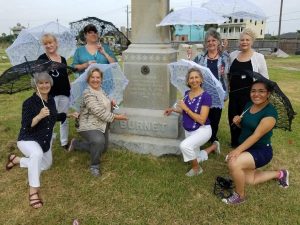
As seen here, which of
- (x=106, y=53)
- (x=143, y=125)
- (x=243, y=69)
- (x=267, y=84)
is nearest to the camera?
(x=267, y=84)

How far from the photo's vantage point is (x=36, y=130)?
166 inches

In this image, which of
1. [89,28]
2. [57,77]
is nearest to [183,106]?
[89,28]

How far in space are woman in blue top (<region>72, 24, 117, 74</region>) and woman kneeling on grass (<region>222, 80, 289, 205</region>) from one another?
2.35 metres

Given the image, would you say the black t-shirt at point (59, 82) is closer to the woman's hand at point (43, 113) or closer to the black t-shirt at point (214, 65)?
the woman's hand at point (43, 113)

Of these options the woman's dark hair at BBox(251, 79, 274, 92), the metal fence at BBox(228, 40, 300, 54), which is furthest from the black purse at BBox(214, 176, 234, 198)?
the metal fence at BBox(228, 40, 300, 54)

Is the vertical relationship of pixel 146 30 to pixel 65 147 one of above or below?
above

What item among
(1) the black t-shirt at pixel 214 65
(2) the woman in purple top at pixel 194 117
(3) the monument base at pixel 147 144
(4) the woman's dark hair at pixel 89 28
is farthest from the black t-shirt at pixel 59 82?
(1) the black t-shirt at pixel 214 65

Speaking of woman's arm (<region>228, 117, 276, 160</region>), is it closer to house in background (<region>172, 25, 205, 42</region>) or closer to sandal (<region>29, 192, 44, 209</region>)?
sandal (<region>29, 192, 44, 209</region>)

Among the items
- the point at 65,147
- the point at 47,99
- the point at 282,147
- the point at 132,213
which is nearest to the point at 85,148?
the point at 65,147

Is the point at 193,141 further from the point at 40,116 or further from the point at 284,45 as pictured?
the point at 284,45

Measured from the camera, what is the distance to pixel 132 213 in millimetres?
3756

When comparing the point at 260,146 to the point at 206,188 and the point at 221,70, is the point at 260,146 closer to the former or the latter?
the point at 206,188

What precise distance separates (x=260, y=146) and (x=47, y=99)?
2.82m

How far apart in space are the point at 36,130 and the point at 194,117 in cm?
206
